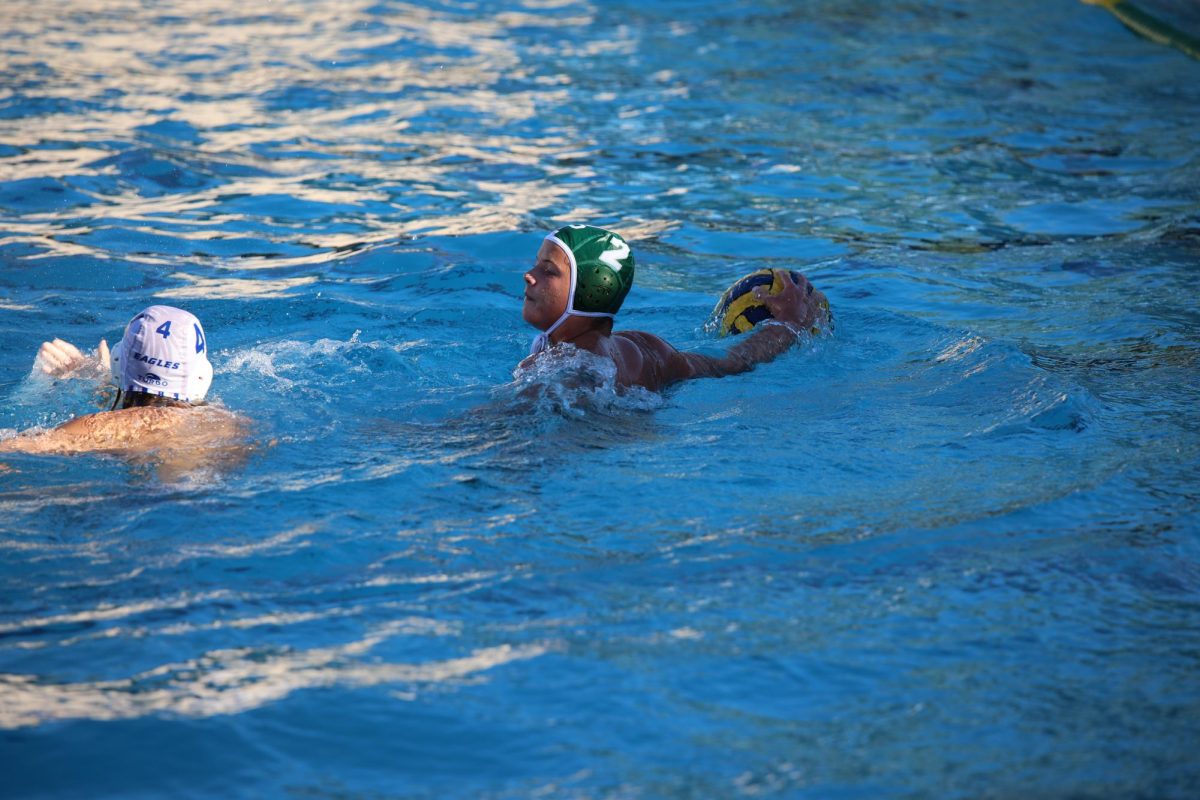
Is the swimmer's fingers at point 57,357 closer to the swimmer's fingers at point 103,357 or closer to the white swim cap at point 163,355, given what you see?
the swimmer's fingers at point 103,357

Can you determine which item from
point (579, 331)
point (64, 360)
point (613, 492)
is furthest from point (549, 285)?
point (64, 360)

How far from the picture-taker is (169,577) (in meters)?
4.28

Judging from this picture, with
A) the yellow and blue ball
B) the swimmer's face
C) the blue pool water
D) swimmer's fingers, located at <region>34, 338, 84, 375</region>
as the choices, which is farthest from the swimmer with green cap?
swimmer's fingers, located at <region>34, 338, 84, 375</region>

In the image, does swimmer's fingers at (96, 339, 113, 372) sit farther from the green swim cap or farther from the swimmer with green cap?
the green swim cap

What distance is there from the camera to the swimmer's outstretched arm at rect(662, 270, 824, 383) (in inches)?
252

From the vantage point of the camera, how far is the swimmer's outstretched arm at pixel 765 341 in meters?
6.40

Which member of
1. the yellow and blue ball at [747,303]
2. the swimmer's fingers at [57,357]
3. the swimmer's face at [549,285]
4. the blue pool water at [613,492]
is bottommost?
the blue pool water at [613,492]

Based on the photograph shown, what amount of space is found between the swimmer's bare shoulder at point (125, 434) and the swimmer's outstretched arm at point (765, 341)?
2332mm

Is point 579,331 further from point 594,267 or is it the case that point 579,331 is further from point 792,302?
point 792,302

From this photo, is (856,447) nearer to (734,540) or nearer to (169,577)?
(734,540)

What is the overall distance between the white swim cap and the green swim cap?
1.75 meters

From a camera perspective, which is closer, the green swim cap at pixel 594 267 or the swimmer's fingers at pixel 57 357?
the swimmer's fingers at pixel 57 357

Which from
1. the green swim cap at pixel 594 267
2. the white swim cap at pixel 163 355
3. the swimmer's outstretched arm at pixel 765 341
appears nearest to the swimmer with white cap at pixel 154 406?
the white swim cap at pixel 163 355

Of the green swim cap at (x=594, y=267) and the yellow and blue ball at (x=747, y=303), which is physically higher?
the green swim cap at (x=594, y=267)
